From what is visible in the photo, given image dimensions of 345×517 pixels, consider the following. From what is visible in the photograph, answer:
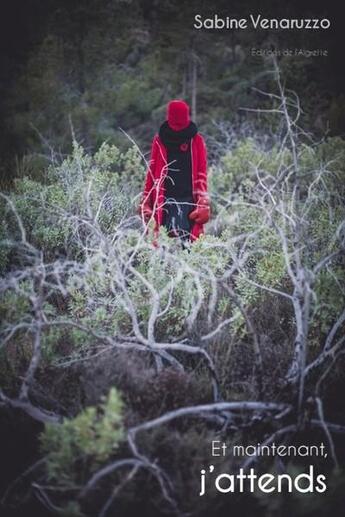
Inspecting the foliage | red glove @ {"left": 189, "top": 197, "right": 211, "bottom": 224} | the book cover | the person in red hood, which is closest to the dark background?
the book cover

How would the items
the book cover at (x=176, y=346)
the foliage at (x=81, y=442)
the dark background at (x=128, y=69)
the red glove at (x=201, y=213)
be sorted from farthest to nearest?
the dark background at (x=128, y=69), the red glove at (x=201, y=213), the book cover at (x=176, y=346), the foliage at (x=81, y=442)

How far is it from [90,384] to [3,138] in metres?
6.59

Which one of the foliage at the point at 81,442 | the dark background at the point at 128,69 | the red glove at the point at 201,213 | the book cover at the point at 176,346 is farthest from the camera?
the dark background at the point at 128,69

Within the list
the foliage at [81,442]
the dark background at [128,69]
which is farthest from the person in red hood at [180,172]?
the dark background at [128,69]

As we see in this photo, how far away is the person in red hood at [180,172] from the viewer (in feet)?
15.3

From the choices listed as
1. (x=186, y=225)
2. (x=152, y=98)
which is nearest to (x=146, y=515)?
(x=186, y=225)

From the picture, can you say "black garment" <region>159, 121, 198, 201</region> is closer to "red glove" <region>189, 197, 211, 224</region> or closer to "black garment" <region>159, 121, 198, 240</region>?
"black garment" <region>159, 121, 198, 240</region>

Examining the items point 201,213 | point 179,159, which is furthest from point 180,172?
point 201,213

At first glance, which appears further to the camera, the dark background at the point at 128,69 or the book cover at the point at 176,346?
the dark background at the point at 128,69

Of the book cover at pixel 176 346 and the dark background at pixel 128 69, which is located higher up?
the dark background at pixel 128 69

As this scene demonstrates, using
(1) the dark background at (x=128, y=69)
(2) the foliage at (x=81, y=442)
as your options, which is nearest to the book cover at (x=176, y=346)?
(2) the foliage at (x=81, y=442)

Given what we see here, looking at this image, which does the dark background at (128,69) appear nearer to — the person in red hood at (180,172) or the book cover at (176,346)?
the book cover at (176,346)

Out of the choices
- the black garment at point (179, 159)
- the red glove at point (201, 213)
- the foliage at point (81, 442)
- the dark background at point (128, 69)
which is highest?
the dark background at point (128, 69)

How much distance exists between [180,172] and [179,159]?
0.41 ft
